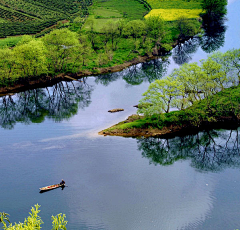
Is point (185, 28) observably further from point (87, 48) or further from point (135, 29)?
point (87, 48)

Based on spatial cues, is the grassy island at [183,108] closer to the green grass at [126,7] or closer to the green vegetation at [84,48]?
the green vegetation at [84,48]

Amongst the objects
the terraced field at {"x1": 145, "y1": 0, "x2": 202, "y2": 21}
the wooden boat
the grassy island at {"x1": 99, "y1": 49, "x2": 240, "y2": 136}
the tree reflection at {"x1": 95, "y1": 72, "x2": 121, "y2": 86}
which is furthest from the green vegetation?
the wooden boat

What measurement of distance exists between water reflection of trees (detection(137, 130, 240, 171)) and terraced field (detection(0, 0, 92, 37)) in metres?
76.0

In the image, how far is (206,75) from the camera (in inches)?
2837

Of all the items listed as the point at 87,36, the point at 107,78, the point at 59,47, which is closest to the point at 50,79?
the point at 59,47

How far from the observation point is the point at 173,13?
447 feet

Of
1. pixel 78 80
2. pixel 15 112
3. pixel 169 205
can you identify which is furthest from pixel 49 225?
pixel 78 80

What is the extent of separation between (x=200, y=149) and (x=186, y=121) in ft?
26.9

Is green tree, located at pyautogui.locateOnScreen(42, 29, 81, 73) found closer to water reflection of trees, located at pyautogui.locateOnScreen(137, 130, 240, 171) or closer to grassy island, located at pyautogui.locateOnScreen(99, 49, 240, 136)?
grassy island, located at pyautogui.locateOnScreen(99, 49, 240, 136)

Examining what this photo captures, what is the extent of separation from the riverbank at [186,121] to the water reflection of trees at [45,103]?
15621 mm

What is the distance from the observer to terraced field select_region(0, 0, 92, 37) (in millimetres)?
118875

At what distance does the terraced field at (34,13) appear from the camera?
118875 millimetres

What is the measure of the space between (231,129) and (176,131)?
11.6 metres

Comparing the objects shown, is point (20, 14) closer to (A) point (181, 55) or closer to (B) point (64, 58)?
(B) point (64, 58)
